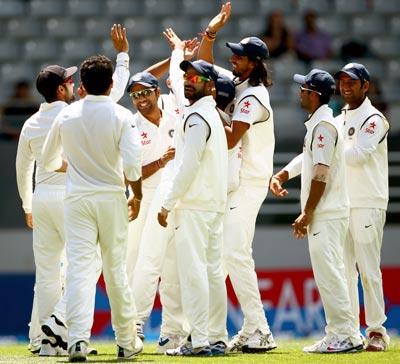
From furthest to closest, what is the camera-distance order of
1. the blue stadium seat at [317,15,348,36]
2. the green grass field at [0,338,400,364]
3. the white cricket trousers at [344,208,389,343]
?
1. the blue stadium seat at [317,15,348,36]
2. the white cricket trousers at [344,208,389,343]
3. the green grass field at [0,338,400,364]

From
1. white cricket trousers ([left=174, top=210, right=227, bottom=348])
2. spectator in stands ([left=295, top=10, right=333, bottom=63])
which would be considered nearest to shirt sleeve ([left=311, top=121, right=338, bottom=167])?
white cricket trousers ([left=174, top=210, right=227, bottom=348])

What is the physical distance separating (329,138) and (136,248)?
181 cm

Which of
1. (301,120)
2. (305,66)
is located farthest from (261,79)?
(305,66)

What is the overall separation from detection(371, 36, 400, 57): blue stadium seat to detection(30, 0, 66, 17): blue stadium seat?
13.9 feet

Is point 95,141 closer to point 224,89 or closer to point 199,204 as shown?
point 199,204

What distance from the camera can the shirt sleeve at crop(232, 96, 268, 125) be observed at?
30.0 ft

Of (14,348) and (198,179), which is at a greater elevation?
(198,179)

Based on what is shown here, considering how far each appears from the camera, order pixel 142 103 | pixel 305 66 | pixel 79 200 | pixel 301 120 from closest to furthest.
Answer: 1. pixel 79 200
2. pixel 142 103
3. pixel 301 120
4. pixel 305 66

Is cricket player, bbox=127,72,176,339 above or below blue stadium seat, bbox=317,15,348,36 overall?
below

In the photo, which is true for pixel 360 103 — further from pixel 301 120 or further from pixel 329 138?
pixel 301 120

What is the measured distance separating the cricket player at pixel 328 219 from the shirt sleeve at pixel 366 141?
0.90 feet

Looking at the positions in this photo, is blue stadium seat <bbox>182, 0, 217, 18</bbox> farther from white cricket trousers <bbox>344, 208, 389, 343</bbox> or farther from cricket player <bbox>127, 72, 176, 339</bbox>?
white cricket trousers <bbox>344, 208, 389, 343</bbox>

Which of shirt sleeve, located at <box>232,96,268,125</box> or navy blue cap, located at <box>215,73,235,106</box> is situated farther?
navy blue cap, located at <box>215,73,235,106</box>

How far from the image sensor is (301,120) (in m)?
15.0
